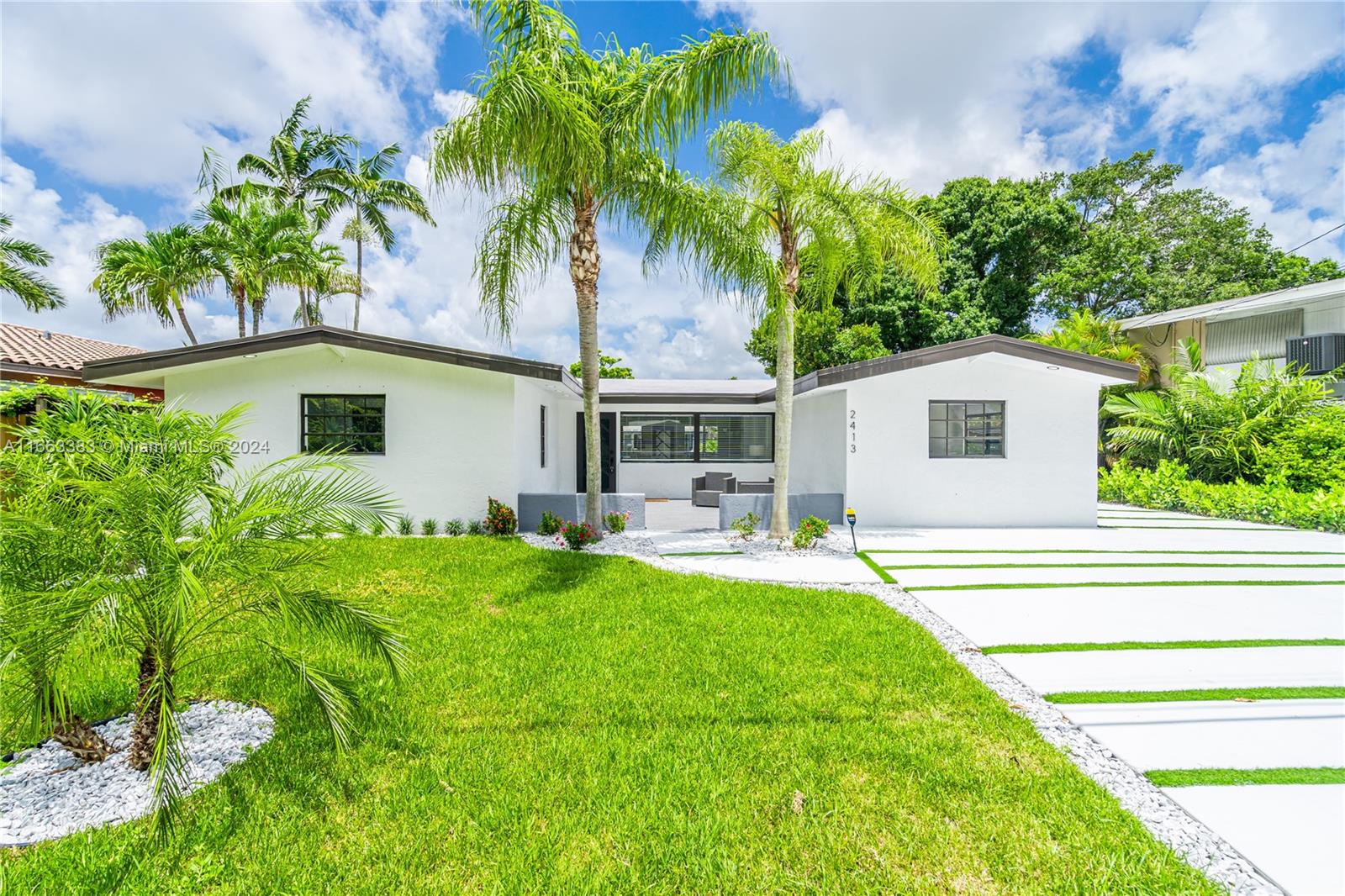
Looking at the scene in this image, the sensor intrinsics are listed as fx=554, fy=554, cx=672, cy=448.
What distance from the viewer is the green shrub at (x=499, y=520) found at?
9.59 meters

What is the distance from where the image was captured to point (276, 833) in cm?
252

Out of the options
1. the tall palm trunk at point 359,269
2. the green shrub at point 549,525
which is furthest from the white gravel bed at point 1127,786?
the tall palm trunk at point 359,269

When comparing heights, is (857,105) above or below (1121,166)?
below

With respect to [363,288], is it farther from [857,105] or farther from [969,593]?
[969,593]

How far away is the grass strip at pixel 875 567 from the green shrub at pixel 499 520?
5.75 m

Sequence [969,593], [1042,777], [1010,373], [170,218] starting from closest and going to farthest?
1. [1042,777]
2. [969,593]
3. [1010,373]
4. [170,218]

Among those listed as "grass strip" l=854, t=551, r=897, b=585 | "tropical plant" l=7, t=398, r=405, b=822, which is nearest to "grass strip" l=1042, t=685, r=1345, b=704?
"grass strip" l=854, t=551, r=897, b=585

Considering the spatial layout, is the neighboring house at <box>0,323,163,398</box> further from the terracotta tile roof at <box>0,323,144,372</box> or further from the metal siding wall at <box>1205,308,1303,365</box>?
the metal siding wall at <box>1205,308,1303,365</box>

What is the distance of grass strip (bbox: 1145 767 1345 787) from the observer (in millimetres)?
2854

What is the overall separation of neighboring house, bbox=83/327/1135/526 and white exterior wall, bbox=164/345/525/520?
0.07ft

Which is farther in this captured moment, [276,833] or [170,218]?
[170,218]

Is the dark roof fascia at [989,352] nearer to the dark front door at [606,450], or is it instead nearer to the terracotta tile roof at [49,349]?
the dark front door at [606,450]

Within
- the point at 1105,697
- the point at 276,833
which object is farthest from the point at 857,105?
the point at 276,833

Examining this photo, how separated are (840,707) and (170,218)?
1780cm
